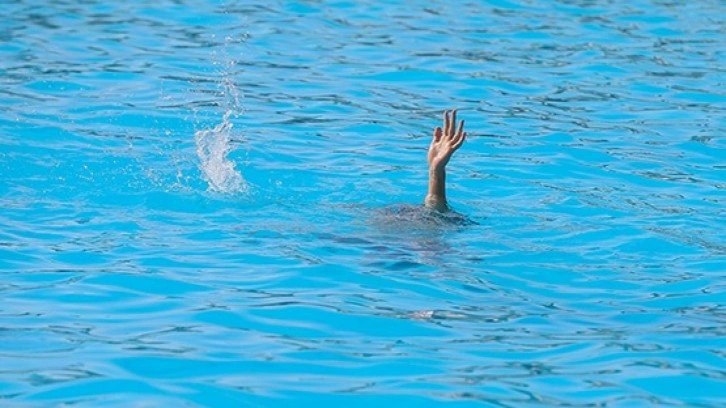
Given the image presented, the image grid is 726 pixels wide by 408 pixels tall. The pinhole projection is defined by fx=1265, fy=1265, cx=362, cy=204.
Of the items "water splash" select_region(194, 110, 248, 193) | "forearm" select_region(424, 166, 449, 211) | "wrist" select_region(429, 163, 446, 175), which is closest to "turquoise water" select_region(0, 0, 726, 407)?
"water splash" select_region(194, 110, 248, 193)

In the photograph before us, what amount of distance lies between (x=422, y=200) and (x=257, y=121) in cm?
233

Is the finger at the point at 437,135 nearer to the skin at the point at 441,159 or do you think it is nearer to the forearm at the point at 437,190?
the skin at the point at 441,159

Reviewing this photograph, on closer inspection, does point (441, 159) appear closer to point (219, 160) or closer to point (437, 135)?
point (437, 135)

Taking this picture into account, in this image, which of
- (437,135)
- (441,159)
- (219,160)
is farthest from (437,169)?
(219,160)

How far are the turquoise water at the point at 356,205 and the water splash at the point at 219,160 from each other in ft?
0.10

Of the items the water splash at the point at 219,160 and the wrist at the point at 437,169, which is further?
the water splash at the point at 219,160

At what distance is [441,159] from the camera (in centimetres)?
853

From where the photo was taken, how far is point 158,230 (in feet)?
27.1

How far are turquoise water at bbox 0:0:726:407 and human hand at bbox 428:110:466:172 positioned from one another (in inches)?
17.0

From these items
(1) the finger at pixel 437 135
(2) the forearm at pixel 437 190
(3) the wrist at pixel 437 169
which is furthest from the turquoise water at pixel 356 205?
(1) the finger at pixel 437 135

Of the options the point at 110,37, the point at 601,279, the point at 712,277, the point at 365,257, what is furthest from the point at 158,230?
the point at 110,37

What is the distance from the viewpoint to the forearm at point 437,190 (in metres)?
8.59

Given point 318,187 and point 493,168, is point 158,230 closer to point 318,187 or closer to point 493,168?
point 318,187

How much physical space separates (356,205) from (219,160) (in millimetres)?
1429
